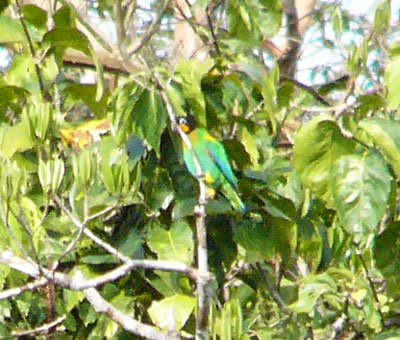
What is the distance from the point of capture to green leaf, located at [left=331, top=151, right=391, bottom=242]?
6.11ft

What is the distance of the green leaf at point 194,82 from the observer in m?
2.09

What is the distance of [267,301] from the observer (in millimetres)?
2502

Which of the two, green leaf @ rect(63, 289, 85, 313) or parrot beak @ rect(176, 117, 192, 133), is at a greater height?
parrot beak @ rect(176, 117, 192, 133)

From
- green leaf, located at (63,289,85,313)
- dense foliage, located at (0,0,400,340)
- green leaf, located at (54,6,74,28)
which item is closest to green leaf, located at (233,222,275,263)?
dense foliage, located at (0,0,400,340)

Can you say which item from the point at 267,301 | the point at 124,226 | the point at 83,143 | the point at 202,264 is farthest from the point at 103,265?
the point at 202,264

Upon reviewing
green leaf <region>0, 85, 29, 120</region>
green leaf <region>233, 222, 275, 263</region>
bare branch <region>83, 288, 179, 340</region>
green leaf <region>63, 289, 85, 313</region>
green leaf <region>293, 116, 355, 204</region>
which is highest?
green leaf <region>0, 85, 29, 120</region>

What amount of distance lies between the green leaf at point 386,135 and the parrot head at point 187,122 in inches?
18.0

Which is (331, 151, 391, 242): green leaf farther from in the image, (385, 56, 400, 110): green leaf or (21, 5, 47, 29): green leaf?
(21, 5, 47, 29): green leaf

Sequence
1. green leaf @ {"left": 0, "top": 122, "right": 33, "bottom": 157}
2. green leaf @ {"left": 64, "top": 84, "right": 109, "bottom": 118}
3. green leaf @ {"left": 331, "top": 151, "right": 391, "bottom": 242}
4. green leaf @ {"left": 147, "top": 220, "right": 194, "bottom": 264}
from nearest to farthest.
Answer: green leaf @ {"left": 331, "top": 151, "right": 391, "bottom": 242} < green leaf @ {"left": 0, "top": 122, "right": 33, "bottom": 157} < green leaf @ {"left": 147, "top": 220, "right": 194, "bottom": 264} < green leaf @ {"left": 64, "top": 84, "right": 109, "bottom": 118}

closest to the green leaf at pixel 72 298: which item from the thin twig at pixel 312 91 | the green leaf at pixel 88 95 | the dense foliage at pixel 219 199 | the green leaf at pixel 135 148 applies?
the dense foliage at pixel 219 199

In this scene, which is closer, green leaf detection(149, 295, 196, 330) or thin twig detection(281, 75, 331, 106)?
green leaf detection(149, 295, 196, 330)

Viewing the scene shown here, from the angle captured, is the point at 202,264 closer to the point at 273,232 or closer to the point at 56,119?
the point at 273,232

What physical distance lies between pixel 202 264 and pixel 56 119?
96 centimetres

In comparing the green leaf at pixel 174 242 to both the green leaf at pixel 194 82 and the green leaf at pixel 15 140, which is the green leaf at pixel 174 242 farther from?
the green leaf at pixel 15 140
